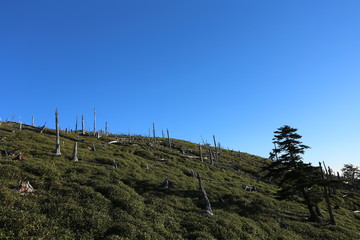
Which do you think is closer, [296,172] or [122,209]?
[122,209]

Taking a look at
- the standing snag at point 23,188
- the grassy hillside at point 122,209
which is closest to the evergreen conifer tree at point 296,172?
the grassy hillside at point 122,209

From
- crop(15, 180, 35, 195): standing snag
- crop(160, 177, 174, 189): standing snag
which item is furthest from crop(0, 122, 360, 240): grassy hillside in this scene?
crop(160, 177, 174, 189): standing snag

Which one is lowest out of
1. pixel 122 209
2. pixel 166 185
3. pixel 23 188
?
pixel 122 209

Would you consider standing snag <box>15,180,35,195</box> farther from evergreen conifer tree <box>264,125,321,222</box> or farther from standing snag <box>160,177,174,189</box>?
evergreen conifer tree <box>264,125,321,222</box>

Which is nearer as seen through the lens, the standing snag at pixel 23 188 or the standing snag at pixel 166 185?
the standing snag at pixel 23 188

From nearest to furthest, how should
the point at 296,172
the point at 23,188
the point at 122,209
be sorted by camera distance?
the point at 23,188 < the point at 122,209 < the point at 296,172

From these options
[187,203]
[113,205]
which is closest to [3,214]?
[113,205]

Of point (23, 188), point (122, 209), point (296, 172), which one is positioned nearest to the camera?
point (23, 188)

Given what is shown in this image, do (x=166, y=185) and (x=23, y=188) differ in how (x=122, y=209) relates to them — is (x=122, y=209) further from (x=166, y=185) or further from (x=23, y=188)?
(x=166, y=185)

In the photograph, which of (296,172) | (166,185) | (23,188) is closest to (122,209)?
(23,188)

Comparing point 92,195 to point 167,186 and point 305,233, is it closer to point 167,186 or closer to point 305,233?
point 167,186

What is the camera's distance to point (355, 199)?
57375 mm

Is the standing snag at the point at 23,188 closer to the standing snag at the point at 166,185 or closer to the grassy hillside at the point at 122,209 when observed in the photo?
the grassy hillside at the point at 122,209

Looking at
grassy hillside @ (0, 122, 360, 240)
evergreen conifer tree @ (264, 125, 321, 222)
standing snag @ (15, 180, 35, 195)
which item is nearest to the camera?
grassy hillside @ (0, 122, 360, 240)
